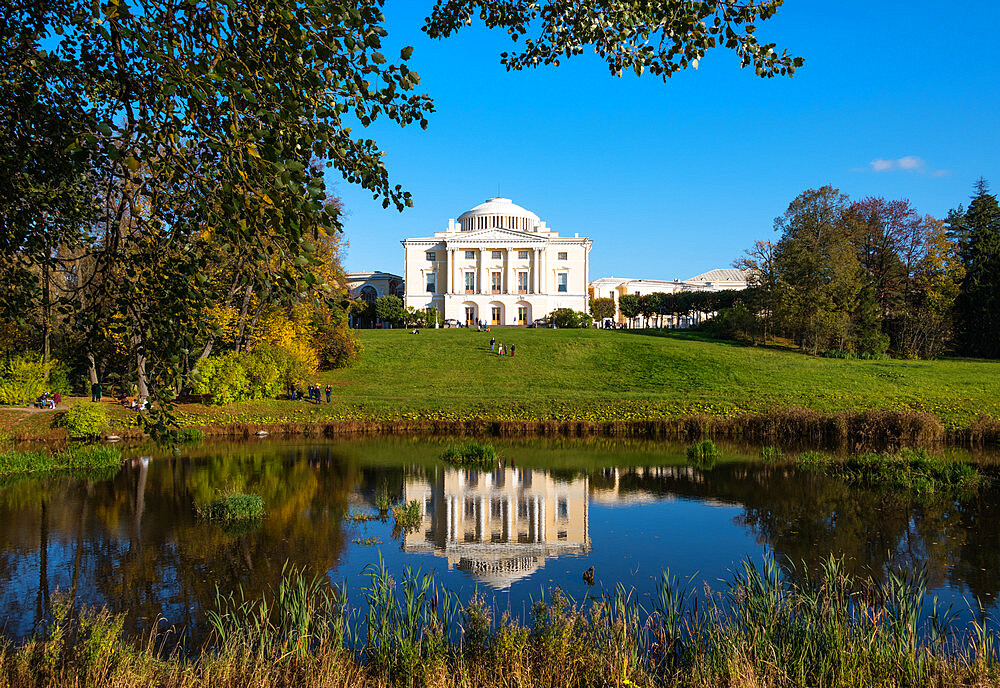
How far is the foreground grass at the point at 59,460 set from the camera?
52.3ft

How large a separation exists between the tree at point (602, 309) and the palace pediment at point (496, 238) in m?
8.67

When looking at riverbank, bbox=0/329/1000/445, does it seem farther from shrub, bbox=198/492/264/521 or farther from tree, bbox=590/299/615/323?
tree, bbox=590/299/615/323

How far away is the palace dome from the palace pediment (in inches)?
364

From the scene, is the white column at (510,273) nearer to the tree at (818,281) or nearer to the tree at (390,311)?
the tree at (390,311)

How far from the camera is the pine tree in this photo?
4578 cm

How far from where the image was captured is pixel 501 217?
272ft

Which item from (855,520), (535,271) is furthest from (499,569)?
(535,271)

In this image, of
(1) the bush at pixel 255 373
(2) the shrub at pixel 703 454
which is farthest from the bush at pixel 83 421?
(2) the shrub at pixel 703 454

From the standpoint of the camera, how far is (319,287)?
4207 mm

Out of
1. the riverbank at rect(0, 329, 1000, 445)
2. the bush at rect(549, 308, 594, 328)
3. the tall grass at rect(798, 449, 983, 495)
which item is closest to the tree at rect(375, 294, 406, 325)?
the bush at rect(549, 308, 594, 328)

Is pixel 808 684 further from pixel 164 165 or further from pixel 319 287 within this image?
pixel 164 165

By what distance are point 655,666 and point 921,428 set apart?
18.1 metres

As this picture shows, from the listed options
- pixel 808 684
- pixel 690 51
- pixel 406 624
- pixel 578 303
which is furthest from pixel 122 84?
pixel 578 303

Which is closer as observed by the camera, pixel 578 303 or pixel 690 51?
pixel 690 51
